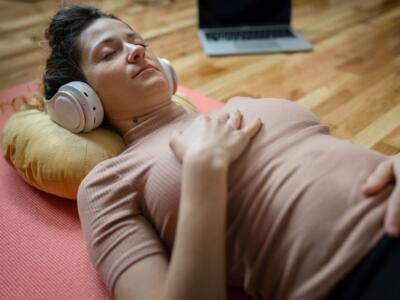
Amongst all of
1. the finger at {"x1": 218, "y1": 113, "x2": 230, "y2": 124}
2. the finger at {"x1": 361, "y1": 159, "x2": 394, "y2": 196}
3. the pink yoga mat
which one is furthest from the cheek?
the finger at {"x1": 361, "y1": 159, "x2": 394, "y2": 196}

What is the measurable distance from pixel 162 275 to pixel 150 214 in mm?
138

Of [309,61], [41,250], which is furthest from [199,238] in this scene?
[309,61]

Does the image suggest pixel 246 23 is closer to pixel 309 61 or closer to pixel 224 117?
pixel 309 61

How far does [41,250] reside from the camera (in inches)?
43.7

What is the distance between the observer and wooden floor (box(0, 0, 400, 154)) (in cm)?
177

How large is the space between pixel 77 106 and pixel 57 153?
0.59 feet

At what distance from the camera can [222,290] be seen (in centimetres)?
70

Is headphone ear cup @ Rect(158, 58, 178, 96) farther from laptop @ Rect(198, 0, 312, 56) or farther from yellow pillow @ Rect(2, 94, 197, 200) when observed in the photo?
laptop @ Rect(198, 0, 312, 56)

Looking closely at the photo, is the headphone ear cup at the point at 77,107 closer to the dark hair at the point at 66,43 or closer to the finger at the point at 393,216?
the dark hair at the point at 66,43

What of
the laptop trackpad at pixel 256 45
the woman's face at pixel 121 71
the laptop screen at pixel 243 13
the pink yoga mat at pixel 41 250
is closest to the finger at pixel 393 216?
the pink yoga mat at pixel 41 250

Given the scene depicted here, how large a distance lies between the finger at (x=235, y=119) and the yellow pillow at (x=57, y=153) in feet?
1.27

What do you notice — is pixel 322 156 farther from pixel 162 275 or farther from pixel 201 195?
pixel 162 275

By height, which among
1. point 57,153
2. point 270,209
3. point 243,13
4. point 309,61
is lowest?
point 309,61

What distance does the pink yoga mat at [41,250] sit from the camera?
100cm
